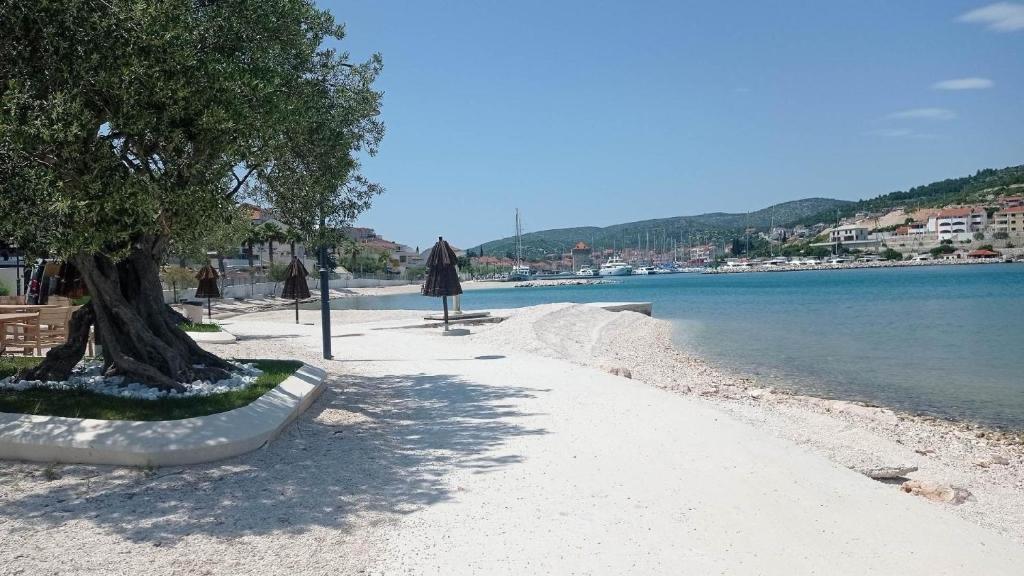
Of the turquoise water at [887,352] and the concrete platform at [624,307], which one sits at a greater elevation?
the concrete platform at [624,307]

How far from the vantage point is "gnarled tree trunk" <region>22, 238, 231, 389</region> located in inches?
360

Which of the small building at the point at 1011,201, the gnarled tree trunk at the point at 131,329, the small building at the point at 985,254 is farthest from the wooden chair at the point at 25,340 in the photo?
the small building at the point at 1011,201

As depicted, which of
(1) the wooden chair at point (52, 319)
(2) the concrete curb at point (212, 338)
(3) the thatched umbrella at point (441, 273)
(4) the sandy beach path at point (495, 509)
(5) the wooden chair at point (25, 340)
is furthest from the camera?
(3) the thatched umbrella at point (441, 273)

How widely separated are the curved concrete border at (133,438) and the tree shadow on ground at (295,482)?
0.12 metres

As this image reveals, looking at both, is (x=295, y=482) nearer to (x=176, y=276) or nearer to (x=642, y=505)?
(x=642, y=505)

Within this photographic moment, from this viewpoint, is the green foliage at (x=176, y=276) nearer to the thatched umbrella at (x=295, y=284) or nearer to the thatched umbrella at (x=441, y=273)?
the thatched umbrella at (x=295, y=284)

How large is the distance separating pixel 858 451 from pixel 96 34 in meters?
10.3

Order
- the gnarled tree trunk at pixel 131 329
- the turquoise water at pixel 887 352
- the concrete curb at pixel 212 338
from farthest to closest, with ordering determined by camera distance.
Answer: the concrete curb at pixel 212 338, the turquoise water at pixel 887 352, the gnarled tree trunk at pixel 131 329

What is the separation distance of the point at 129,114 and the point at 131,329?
3.03 metres

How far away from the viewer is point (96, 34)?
770 centimetres

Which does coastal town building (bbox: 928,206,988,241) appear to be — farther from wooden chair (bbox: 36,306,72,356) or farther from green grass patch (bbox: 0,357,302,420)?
green grass patch (bbox: 0,357,302,420)

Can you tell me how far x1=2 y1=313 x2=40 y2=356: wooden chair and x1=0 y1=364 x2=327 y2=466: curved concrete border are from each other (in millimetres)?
5631

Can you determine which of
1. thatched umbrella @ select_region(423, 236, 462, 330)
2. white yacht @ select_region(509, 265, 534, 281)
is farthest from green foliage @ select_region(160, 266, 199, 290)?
white yacht @ select_region(509, 265, 534, 281)

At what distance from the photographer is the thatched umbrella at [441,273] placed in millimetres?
21797
